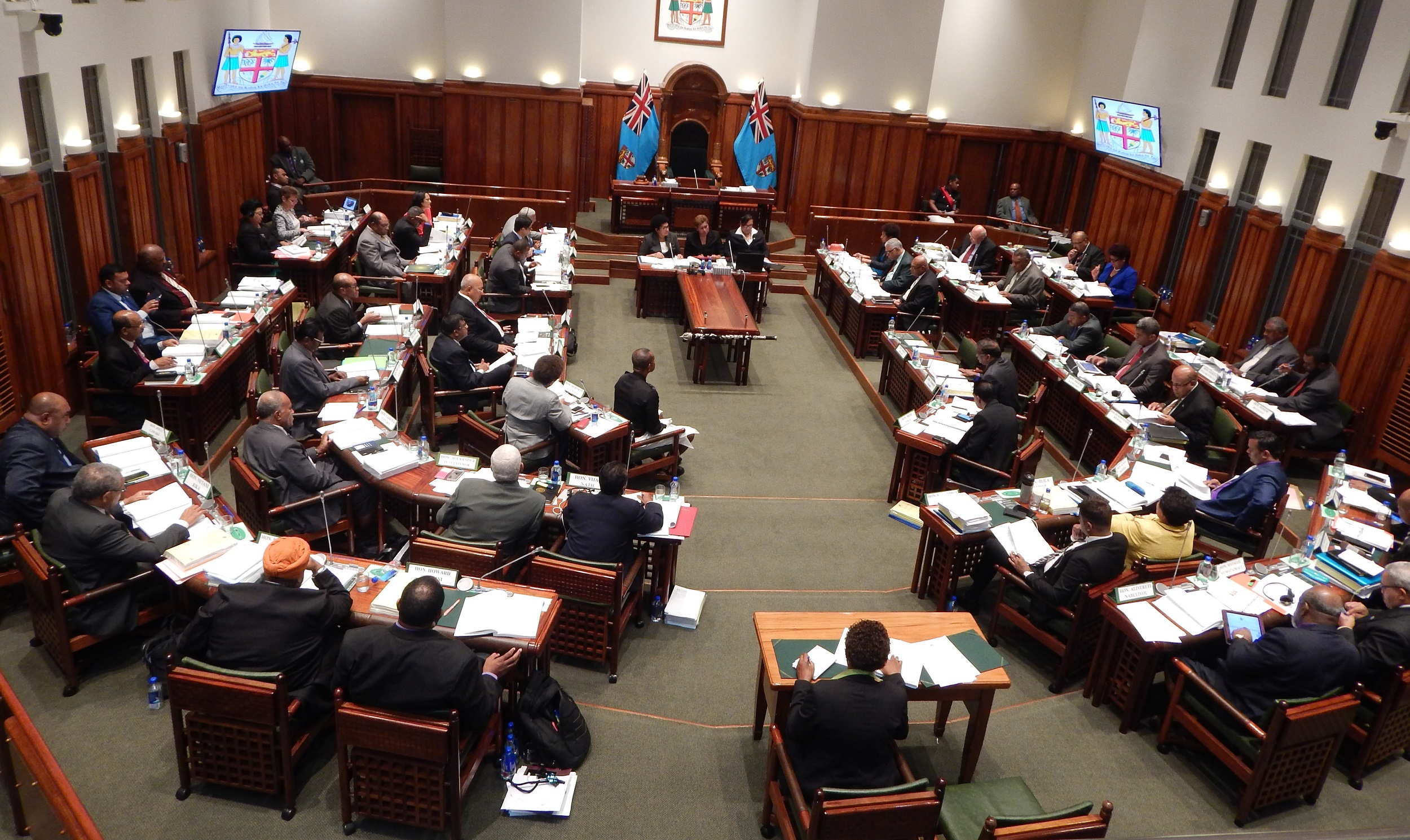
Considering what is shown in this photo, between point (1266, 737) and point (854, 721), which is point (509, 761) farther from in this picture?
point (1266, 737)

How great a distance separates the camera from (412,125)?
16.3m

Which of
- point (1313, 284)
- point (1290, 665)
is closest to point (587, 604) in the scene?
point (1290, 665)

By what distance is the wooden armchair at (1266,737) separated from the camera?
16.0 feet

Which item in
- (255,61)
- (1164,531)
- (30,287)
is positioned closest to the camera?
(1164,531)

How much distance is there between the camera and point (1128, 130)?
14156 mm

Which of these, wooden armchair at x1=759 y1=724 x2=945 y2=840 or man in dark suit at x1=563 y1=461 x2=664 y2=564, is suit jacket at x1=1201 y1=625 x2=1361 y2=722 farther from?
man in dark suit at x1=563 y1=461 x2=664 y2=564

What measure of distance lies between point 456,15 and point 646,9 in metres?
3.22

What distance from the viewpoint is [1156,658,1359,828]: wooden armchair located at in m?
4.88

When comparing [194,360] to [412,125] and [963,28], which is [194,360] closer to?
[412,125]

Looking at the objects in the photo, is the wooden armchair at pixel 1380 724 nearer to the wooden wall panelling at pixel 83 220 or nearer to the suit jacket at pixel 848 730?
the suit jacket at pixel 848 730

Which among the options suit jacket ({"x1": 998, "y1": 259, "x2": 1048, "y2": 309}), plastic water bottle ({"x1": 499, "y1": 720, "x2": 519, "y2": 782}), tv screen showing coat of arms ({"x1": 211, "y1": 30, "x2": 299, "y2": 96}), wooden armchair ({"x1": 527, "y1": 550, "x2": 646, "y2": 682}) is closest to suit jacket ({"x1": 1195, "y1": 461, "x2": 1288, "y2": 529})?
wooden armchair ({"x1": 527, "y1": 550, "x2": 646, "y2": 682})

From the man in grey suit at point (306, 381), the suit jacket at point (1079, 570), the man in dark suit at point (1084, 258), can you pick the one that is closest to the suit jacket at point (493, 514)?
the man in grey suit at point (306, 381)

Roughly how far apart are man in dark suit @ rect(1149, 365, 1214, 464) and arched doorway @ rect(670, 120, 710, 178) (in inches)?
403

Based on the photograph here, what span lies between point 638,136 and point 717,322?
620 cm
